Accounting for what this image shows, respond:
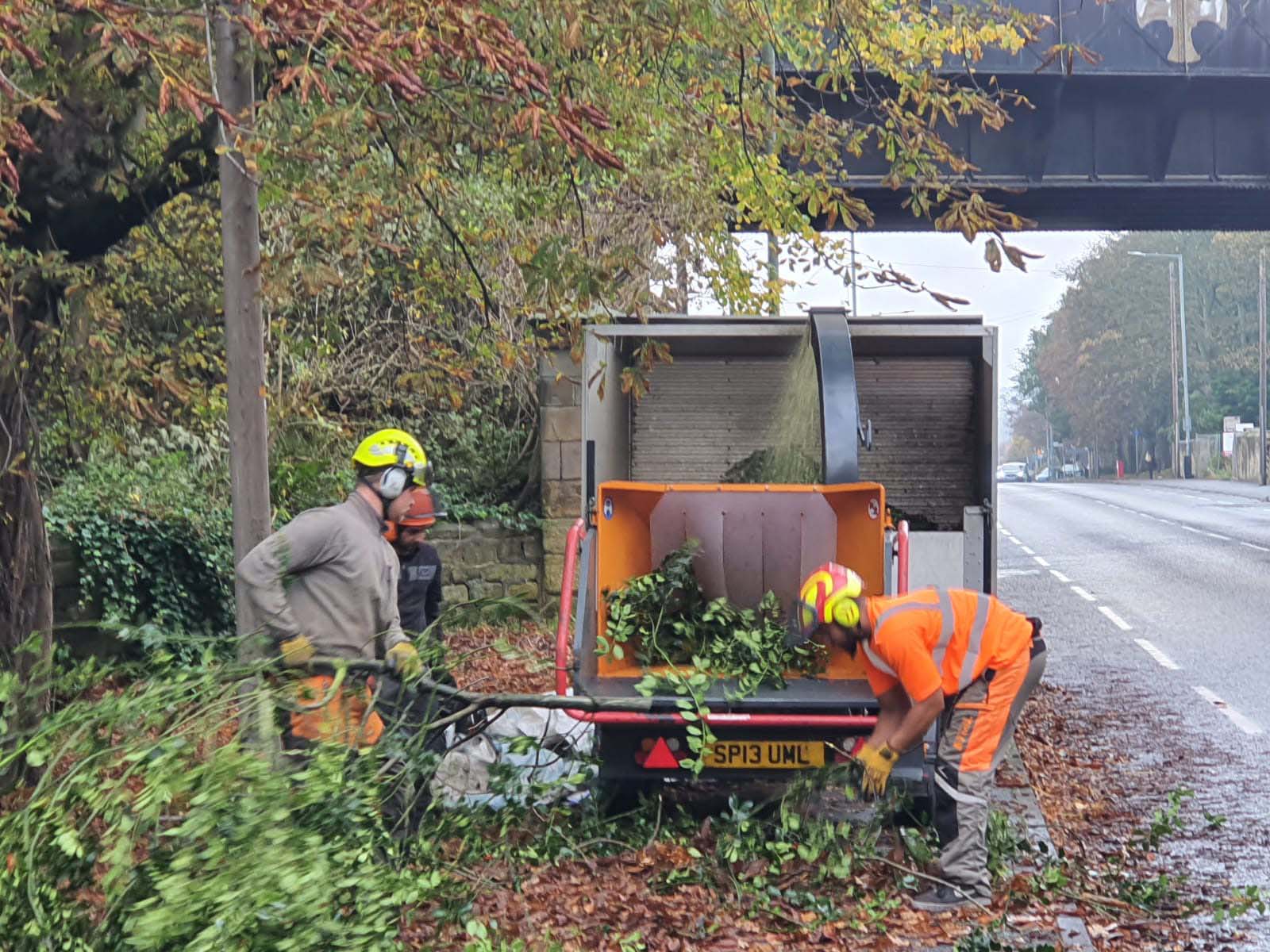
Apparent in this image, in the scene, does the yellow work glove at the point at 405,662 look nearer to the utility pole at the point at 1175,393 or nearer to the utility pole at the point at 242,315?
the utility pole at the point at 242,315

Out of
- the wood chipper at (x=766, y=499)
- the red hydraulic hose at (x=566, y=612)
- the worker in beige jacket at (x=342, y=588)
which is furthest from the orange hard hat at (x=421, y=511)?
the wood chipper at (x=766, y=499)

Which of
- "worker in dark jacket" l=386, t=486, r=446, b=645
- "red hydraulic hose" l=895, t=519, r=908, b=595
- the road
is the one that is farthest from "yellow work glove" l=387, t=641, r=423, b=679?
the road

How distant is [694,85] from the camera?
367 inches

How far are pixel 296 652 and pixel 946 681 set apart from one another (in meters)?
2.55

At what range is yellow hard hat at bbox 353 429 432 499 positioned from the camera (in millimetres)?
5770

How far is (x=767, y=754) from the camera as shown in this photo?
6684mm

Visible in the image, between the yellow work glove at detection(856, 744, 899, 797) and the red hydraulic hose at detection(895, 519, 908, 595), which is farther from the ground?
the red hydraulic hose at detection(895, 519, 908, 595)

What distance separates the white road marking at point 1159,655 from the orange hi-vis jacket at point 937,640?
7.10 meters

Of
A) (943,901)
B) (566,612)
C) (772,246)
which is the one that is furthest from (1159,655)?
(943,901)

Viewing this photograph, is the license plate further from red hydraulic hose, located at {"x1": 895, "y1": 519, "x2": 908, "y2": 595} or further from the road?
the road

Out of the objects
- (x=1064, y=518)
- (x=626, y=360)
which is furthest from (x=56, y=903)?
(x=1064, y=518)

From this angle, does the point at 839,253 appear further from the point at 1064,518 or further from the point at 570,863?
the point at 1064,518

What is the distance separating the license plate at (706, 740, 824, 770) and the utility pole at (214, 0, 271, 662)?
232 cm

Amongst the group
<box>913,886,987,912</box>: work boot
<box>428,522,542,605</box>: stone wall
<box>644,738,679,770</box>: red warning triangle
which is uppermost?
<box>428,522,542,605</box>: stone wall
